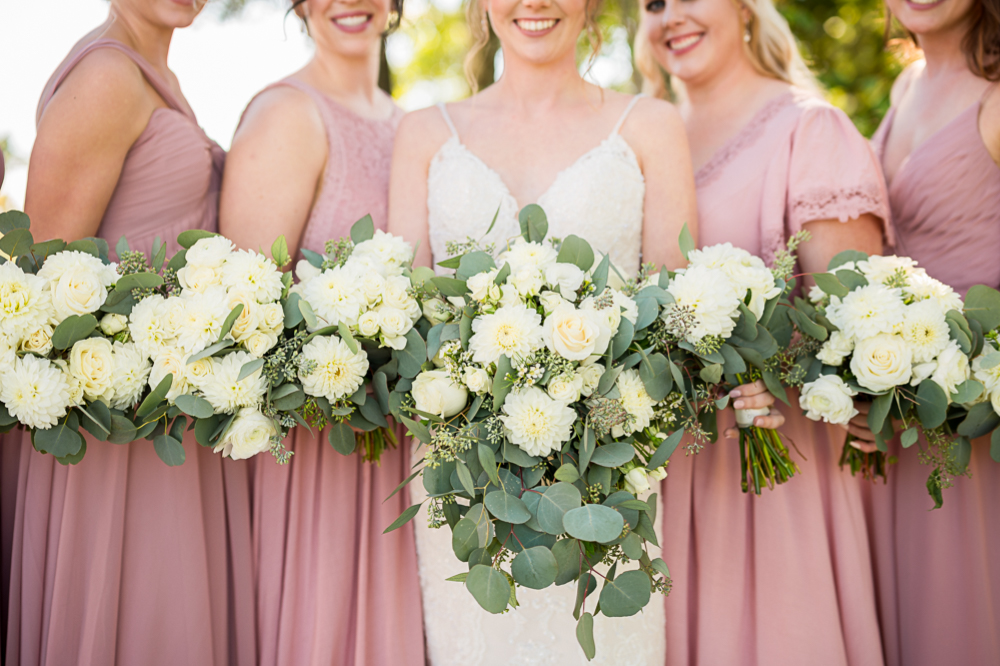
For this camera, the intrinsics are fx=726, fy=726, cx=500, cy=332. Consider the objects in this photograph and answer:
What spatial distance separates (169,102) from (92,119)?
31 cm

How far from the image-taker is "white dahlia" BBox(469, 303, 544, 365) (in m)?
1.90

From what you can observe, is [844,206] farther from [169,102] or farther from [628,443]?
[169,102]

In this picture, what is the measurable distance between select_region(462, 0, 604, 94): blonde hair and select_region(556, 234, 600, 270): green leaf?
3.45ft

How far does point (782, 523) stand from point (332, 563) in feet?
5.25

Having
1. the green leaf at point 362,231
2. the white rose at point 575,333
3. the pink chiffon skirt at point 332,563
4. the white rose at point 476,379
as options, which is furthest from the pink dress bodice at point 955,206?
the pink chiffon skirt at point 332,563

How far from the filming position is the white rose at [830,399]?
2256mm

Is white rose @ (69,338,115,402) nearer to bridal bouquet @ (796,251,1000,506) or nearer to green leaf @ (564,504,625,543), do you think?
green leaf @ (564,504,625,543)

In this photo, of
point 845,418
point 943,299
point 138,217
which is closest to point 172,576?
point 138,217

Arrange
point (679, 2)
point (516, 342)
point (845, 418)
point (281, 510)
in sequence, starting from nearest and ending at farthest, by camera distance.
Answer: point (516, 342)
point (845, 418)
point (281, 510)
point (679, 2)

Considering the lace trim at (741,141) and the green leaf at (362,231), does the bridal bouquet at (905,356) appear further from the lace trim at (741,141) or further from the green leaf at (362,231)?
the green leaf at (362,231)

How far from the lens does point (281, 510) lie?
2.57 m

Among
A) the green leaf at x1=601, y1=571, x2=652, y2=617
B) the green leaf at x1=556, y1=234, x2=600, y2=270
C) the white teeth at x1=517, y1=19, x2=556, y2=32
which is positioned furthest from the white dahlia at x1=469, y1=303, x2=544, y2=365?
the white teeth at x1=517, y1=19, x2=556, y2=32

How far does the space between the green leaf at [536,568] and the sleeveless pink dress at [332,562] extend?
3.07ft

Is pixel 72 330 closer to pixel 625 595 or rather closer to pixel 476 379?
pixel 476 379
